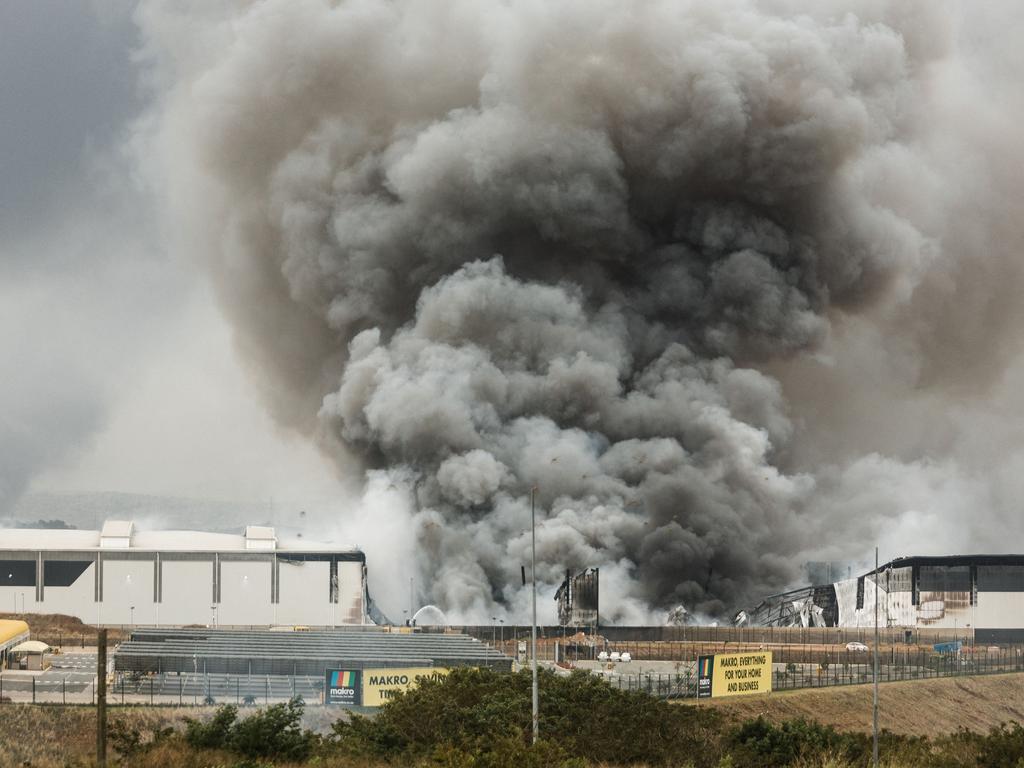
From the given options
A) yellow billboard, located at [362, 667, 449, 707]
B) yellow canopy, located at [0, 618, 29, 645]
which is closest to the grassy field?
yellow billboard, located at [362, 667, 449, 707]

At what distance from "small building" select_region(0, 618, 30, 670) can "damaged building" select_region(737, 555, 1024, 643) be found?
30528 mm

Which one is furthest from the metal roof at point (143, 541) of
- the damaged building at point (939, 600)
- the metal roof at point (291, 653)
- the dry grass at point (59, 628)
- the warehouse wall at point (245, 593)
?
the damaged building at point (939, 600)

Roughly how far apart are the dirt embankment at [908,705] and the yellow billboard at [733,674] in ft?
1.21

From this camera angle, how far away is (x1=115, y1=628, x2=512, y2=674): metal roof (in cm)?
3797

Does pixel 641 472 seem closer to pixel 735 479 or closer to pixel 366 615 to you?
pixel 735 479

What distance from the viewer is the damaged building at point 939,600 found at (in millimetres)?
63844

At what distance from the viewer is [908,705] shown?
4222 centimetres

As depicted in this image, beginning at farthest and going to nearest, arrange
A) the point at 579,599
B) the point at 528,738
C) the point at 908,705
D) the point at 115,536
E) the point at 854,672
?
the point at 115,536 → the point at 579,599 → the point at 854,672 → the point at 908,705 → the point at 528,738

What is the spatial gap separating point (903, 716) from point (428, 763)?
22396 millimetres

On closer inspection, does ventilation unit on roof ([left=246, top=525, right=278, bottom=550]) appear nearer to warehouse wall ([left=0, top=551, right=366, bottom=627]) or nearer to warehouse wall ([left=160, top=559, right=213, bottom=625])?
warehouse wall ([left=0, top=551, right=366, bottom=627])

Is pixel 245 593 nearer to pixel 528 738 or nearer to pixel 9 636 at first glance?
pixel 9 636

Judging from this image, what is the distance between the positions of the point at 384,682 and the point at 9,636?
16715 millimetres

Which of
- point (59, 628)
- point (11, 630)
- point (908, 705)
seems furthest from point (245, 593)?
point (908, 705)

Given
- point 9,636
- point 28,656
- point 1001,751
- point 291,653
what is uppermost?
point 9,636
